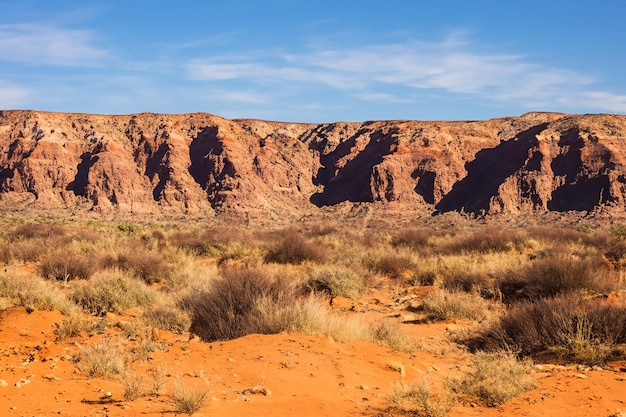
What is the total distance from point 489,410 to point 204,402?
2.79 m

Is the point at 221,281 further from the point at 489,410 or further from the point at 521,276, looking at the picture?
the point at 521,276

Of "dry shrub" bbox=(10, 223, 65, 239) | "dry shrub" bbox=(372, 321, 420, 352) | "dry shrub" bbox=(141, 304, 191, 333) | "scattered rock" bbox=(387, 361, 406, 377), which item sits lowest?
"dry shrub" bbox=(10, 223, 65, 239)

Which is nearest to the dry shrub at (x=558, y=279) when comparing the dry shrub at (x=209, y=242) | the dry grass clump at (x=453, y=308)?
the dry grass clump at (x=453, y=308)

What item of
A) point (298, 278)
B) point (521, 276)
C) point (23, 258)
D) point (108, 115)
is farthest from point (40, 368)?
point (108, 115)

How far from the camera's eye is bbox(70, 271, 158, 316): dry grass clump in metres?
10.0

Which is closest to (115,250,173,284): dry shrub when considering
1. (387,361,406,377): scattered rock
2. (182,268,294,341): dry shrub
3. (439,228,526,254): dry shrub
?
(182,268,294,341): dry shrub

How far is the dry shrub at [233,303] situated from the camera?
8.05 meters

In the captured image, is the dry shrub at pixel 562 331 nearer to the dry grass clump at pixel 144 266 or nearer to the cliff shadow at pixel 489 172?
the dry grass clump at pixel 144 266

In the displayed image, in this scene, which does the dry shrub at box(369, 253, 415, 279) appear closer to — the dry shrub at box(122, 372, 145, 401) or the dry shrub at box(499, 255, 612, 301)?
the dry shrub at box(499, 255, 612, 301)

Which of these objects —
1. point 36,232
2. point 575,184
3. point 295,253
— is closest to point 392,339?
point 295,253

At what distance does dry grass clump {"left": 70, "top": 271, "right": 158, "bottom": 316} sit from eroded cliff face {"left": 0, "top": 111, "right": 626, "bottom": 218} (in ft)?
170

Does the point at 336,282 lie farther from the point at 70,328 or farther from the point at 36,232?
the point at 36,232

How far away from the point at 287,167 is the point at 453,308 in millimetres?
68552

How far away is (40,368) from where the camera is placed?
18.8 ft
